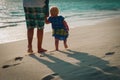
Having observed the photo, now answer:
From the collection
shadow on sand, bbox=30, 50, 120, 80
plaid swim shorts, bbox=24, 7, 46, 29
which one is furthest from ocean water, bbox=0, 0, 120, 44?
shadow on sand, bbox=30, 50, 120, 80

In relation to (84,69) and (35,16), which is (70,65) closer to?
(84,69)

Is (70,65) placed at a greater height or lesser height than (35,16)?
lesser

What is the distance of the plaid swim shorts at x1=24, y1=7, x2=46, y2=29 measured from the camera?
20.0 feet

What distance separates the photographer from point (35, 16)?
20.0 ft

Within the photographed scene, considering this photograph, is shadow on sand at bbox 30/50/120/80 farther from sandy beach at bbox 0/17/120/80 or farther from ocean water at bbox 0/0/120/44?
ocean water at bbox 0/0/120/44

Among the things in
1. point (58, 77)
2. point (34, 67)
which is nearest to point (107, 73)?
point (58, 77)

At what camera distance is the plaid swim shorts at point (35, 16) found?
20.0ft

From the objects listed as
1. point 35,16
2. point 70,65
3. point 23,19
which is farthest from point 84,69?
point 23,19

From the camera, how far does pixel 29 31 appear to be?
20.3 feet

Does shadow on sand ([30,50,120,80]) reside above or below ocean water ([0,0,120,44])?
above

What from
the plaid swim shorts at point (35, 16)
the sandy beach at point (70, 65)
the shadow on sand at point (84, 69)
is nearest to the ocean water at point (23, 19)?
the plaid swim shorts at point (35, 16)

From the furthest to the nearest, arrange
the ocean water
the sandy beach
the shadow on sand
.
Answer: the ocean water → the sandy beach → the shadow on sand

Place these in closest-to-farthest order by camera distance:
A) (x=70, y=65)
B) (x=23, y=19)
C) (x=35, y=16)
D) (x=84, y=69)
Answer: (x=84, y=69), (x=70, y=65), (x=35, y=16), (x=23, y=19)

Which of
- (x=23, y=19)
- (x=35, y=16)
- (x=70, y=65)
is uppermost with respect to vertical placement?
(x=35, y=16)
